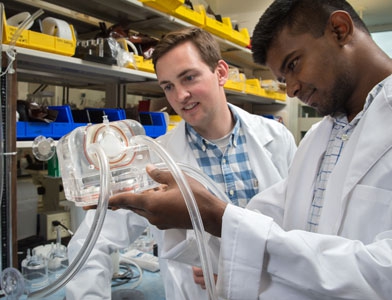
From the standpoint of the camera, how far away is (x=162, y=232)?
1.13 meters

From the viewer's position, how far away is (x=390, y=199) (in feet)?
2.40

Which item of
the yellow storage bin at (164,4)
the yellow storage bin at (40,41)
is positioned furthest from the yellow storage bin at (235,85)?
the yellow storage bin at (40,41)

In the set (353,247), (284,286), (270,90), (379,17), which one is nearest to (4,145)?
(284,286)

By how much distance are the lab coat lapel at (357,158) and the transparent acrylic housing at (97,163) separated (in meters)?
0.47

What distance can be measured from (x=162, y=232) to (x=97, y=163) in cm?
44

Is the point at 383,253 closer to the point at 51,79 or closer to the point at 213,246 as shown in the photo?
the point at 213,246

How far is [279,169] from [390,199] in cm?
81

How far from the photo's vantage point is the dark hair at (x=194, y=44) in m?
1.40

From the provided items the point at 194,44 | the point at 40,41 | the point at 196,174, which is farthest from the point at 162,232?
the point at 40,41

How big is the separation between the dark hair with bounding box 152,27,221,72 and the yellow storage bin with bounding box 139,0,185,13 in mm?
473

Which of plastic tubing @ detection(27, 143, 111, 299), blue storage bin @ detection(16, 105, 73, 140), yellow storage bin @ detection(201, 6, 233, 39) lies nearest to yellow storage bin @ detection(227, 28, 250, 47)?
yellow storage bin @ detection(201, 6, 233, 39)

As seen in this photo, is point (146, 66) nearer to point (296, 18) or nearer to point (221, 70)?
point (221, 70)

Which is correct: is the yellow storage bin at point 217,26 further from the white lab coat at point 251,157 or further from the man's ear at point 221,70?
the white lab coat at point 251,157

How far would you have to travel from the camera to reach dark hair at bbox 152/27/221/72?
140 centimetres
